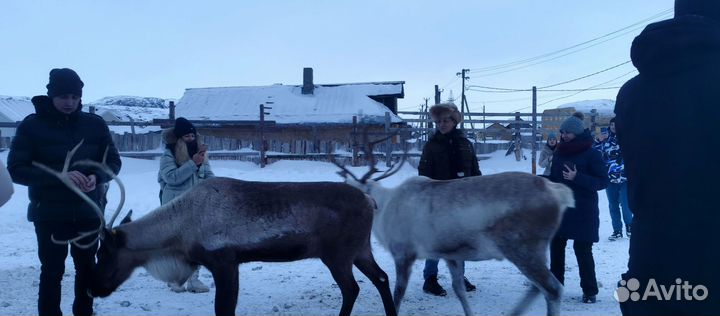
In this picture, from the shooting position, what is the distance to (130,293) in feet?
17.4

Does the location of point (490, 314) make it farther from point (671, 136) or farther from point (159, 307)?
point (671, 136)

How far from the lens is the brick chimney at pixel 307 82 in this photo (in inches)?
1065

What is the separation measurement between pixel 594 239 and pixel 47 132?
4435 millimetres

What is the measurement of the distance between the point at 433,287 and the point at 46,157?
3407 mm

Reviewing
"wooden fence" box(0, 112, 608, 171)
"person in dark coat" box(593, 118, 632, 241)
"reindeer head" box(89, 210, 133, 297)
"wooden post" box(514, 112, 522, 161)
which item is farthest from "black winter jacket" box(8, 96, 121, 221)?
"wooden post" box(514, 112, 522, 161)

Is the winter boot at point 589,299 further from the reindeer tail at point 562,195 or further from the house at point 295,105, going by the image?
the house at point 295,105

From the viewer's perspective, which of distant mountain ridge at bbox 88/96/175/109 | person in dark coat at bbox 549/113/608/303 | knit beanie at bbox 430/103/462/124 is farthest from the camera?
distant mountain ridge at bbox 88/96/175/109

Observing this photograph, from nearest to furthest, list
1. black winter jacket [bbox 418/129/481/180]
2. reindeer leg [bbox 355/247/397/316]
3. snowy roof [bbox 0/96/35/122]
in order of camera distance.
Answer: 1. reindeer leg [bbox 355/247/397/316]
2. black winter jacket [bbox 418/129/481/180]
3. snowy roof [bbox 0/96/35/122]

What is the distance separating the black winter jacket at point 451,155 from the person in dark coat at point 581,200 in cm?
81

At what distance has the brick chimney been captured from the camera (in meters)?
27.0

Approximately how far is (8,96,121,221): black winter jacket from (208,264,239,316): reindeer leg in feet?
3.46

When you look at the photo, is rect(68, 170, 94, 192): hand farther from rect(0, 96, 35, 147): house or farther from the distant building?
the distant building

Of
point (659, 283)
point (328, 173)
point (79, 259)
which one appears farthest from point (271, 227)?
point (328, 173)

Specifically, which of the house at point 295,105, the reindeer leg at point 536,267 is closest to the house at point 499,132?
the house at point 295,105
